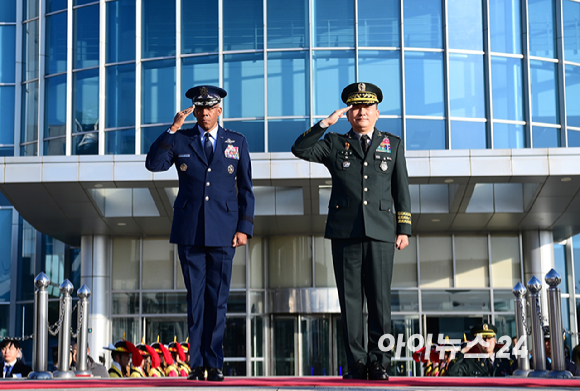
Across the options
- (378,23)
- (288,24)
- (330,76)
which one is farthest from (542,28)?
(288,24)

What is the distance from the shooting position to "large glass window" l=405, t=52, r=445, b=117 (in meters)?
17.5

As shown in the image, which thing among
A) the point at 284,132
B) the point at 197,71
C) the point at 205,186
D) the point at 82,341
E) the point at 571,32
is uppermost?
the point at 571,32

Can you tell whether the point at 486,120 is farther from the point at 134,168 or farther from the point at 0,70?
the point at 0,70

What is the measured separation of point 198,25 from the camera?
17.8 m

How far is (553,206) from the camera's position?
16766mm

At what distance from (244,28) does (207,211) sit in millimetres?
12869

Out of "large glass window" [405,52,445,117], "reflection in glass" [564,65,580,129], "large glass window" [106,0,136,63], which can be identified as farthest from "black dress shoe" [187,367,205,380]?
"reflection in glass" [564,65,580,129]

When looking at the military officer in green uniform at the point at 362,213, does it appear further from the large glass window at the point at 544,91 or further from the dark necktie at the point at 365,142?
the large glass window at the point at 544,91

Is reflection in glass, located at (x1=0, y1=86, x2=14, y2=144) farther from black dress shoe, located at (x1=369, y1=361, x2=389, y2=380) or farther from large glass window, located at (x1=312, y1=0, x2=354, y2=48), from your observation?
black dress shoe, located at (x1=369, y1=361, x2=389, y2=380)

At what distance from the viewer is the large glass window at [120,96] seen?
58.6 ft

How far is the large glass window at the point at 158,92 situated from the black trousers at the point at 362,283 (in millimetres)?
12627

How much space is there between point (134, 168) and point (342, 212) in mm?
9886

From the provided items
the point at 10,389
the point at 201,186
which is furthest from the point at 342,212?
the point at 10,389

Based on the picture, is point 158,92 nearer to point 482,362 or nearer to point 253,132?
point 253,132
